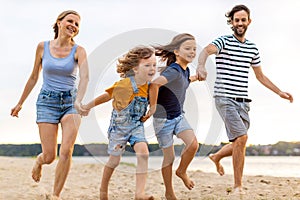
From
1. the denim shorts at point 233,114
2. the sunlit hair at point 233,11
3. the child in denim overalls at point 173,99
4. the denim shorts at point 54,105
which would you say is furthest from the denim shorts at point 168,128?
the sunlit hair at point 233,11

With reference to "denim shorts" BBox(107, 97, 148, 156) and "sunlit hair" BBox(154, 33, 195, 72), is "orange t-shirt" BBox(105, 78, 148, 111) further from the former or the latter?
"sunlit hair" BBox(154, 33, 195, 72)

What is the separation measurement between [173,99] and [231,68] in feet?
3.11

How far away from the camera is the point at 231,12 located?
21.0ft

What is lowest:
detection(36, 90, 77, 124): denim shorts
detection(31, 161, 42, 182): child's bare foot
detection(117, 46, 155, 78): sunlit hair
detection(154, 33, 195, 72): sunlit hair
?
detection(31, 161, 42, 182): child's bare foot

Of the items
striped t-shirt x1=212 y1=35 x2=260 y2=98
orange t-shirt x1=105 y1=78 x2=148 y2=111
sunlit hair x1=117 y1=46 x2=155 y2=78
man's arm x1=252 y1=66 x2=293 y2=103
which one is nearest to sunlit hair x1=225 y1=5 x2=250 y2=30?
striped t-shirt x1=212 y1=35 x2=260 y2=98

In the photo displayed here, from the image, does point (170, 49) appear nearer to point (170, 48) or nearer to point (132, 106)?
point (170, 48)

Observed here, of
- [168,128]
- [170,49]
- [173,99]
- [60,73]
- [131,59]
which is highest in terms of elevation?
[170,49]

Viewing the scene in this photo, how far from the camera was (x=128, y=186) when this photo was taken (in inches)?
334

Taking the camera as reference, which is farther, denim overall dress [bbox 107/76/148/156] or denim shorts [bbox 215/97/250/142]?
denim shorts [bbox 215/97/250/142]

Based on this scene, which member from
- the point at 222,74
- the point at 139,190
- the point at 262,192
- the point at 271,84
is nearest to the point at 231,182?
the point at 262,192

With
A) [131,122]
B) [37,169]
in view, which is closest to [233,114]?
[131,122]

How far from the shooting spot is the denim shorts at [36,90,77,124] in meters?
5.55

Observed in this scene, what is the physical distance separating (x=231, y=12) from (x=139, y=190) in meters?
2.48

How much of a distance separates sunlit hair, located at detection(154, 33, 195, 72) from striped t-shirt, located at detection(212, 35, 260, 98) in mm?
533
